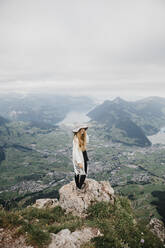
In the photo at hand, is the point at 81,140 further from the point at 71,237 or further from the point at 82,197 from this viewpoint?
the point at 71,237

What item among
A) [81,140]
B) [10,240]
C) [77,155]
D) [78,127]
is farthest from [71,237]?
[78,127]

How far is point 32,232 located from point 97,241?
3276 millimetres

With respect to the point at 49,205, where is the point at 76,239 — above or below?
above

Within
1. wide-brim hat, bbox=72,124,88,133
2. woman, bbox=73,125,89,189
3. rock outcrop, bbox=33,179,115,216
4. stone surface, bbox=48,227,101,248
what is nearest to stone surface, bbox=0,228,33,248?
stone surface, bbox=48,227,101,248

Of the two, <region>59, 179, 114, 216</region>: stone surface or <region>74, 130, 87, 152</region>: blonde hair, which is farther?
<region>74, 130, 87, 152</region>: blonde hair

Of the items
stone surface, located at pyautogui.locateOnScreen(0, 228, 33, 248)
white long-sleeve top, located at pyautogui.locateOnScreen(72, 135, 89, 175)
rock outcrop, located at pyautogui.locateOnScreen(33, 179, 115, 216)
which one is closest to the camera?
stone surface, located at pyautogui.locateOnScreen(0, 228, 33, 248)

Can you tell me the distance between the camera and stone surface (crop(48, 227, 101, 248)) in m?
7.43

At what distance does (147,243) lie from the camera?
8234 mm

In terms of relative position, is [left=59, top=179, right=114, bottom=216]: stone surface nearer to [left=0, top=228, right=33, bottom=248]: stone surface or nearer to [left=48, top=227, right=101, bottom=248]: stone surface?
[left=48, top=227, right=101, bottom=248]: stone surface

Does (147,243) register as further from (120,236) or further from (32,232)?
(32,232)

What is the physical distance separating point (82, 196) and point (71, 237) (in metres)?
5.68

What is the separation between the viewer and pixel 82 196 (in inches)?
546

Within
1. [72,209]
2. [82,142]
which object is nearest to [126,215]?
[72,209]

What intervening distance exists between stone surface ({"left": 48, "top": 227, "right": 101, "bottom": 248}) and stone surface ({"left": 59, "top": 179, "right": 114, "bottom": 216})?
3.34m
